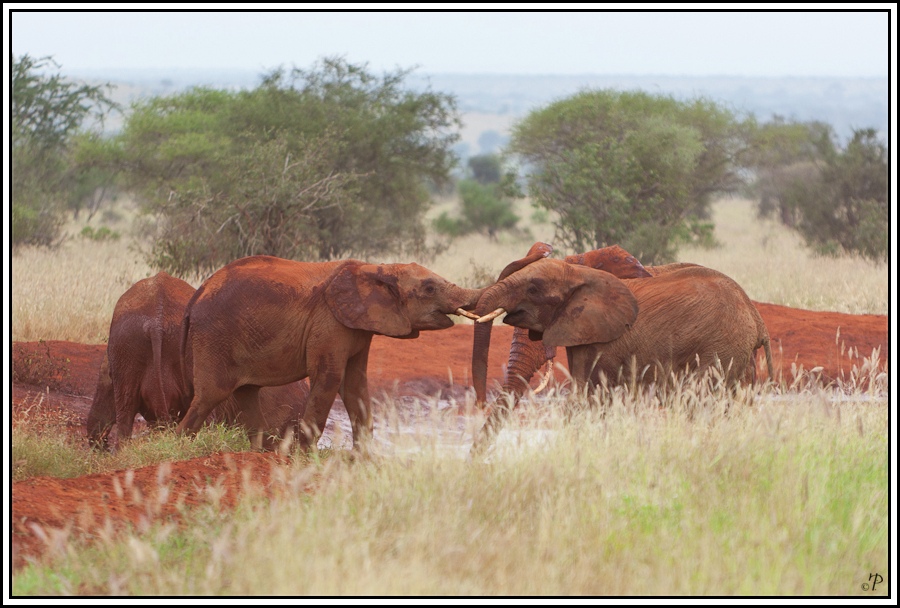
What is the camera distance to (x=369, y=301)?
21.2ft

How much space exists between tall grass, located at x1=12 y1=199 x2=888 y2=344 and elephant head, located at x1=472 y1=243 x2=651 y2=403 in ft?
17.7

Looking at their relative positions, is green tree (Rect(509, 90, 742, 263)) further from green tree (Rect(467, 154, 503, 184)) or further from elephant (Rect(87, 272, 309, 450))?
green tree (Rect(467, 154, 503, 184))

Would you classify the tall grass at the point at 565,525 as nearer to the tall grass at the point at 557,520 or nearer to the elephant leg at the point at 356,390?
the tall grass at the point at 557,520

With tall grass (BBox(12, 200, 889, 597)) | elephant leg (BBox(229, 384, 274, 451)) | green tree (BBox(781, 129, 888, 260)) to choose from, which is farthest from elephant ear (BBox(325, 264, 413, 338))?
green tree (BBox(781, 129, 888, 260))

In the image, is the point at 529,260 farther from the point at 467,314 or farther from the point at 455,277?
the point at 455,277

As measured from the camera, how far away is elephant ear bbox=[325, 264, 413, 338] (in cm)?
644

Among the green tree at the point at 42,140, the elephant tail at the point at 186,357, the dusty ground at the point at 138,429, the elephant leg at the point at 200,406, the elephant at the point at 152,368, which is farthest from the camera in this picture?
the green tree at the point at 42,140

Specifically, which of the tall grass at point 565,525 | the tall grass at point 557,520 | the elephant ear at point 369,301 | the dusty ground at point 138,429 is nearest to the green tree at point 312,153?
the dusty ground at point 138,429

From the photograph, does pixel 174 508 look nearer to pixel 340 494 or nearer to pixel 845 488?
pixel 340 494

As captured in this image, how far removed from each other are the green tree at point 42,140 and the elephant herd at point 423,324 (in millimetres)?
14487

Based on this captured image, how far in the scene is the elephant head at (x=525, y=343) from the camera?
658cm

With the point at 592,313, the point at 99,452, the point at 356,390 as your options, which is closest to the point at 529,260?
the point at 592,313

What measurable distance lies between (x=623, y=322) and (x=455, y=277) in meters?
10.4

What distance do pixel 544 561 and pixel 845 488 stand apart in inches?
71.5
